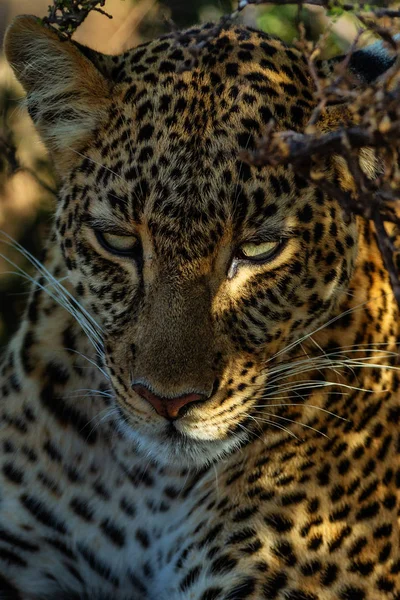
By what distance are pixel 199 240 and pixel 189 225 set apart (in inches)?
2.4

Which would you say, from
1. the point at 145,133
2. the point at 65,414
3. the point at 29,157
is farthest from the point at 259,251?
the point at 29,157

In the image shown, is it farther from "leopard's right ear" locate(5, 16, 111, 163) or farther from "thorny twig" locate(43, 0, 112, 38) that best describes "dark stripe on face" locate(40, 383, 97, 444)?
"thorny twig" locate(43, 0, 112, 38)

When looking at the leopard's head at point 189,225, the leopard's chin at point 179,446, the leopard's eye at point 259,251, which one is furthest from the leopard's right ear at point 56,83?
the leopard's chin at point 179,446

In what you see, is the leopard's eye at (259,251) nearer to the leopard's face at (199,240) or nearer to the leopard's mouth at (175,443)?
the leopard's face at (199,240)

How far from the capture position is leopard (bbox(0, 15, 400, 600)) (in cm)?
360

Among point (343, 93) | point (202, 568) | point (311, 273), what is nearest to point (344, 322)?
point (311, 273)

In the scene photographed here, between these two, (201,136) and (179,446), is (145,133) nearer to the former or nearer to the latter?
(201,136)

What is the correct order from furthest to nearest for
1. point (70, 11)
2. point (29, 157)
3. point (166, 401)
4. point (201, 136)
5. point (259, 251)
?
point (29, 157)
point (70, 11)
point (259, 251)
point (201, 136)
point (166, 401)

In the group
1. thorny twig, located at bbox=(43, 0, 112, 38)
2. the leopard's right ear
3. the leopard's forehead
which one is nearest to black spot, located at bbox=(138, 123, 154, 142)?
the leopard's forehead

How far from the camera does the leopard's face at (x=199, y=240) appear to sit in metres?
3.56

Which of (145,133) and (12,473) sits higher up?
(145,133)

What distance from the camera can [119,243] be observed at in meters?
3.81

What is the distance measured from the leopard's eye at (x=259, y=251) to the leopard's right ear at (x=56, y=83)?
75 cm

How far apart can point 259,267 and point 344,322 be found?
0.54 meters
